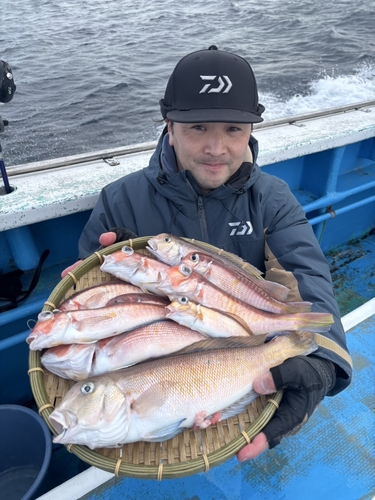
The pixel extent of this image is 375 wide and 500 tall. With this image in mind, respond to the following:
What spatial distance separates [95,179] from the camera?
278 centimetres

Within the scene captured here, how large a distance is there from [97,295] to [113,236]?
420mm

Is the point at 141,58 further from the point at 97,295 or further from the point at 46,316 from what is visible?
the point at 46,316

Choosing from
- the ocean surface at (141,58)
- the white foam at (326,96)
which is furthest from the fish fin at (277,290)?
the white foam at (326,96)

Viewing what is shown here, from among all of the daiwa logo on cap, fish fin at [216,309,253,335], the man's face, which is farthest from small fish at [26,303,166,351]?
the daiwa logo on cap

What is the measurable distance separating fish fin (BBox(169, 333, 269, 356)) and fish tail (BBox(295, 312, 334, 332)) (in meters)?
0.22

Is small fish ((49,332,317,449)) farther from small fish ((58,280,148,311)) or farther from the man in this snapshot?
small fish ((58,280,148,311))

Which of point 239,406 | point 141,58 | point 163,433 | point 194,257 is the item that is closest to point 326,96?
point 141,58

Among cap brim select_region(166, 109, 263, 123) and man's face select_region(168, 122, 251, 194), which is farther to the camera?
man's face select_region(168, 122, 251, 194)

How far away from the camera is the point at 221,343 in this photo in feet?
5.56

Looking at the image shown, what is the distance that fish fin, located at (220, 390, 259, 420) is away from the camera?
1594 mm

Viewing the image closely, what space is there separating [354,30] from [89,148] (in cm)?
1261

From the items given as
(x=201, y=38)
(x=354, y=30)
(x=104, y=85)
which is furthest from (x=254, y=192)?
(x=354, y=30)

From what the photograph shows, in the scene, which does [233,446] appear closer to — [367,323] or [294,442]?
[294,442]

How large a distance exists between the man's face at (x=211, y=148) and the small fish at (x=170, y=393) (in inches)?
39.2
